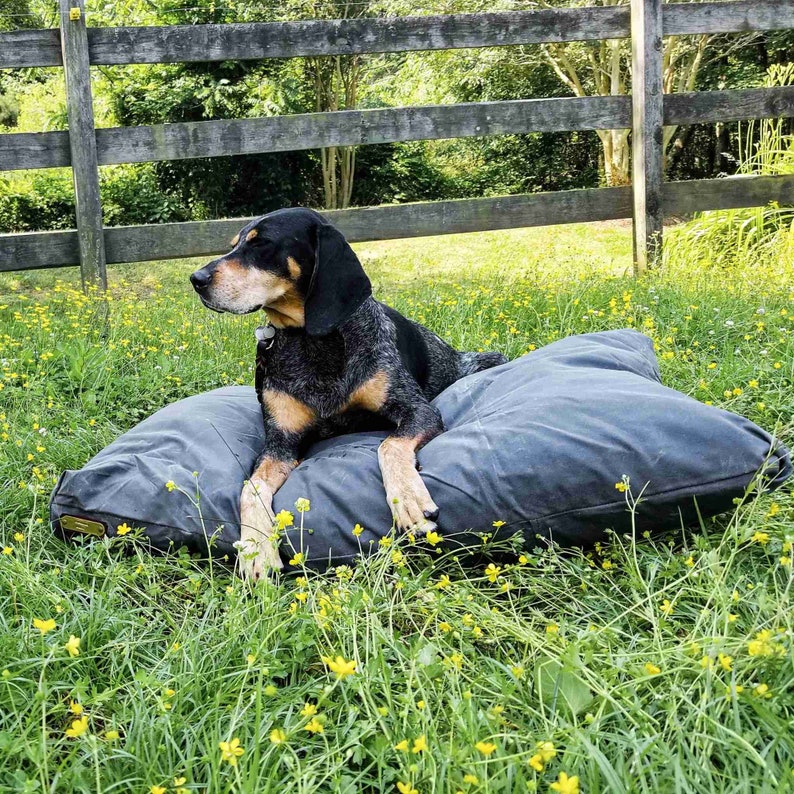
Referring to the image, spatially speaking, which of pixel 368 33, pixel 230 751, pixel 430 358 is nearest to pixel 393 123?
pixel 368 33

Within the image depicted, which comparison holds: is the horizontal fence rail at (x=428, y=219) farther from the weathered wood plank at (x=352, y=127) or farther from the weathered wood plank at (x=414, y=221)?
the weathered wood plank at (x=352, y=127)

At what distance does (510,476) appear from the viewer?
253 centimetres

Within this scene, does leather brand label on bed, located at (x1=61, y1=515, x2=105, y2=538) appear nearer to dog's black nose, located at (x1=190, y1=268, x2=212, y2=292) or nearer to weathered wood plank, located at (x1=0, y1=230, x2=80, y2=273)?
dog's black nose, located at (x1=190, y1=268, x2=212, y2=292)

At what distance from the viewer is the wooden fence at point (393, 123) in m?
5.66

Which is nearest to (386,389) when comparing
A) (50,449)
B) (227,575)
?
(227,575)

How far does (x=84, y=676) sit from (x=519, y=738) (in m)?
0.99

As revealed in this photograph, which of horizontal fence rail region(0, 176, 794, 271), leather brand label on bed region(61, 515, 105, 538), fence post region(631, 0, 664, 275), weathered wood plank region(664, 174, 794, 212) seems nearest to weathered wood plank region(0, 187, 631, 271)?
horizontal fence rail region(0, 176, 794, 271)

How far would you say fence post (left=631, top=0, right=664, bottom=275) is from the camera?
635 centimetres

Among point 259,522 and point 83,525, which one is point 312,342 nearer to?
point 259,522

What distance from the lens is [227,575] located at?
2.62 meters

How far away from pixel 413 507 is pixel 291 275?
1.04m

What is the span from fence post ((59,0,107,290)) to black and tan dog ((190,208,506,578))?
2.88m

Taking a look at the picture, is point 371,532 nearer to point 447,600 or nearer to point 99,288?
point 447,600

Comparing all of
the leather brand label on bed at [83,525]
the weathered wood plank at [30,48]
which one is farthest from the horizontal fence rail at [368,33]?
the leather brand label on bed at [83,525]
